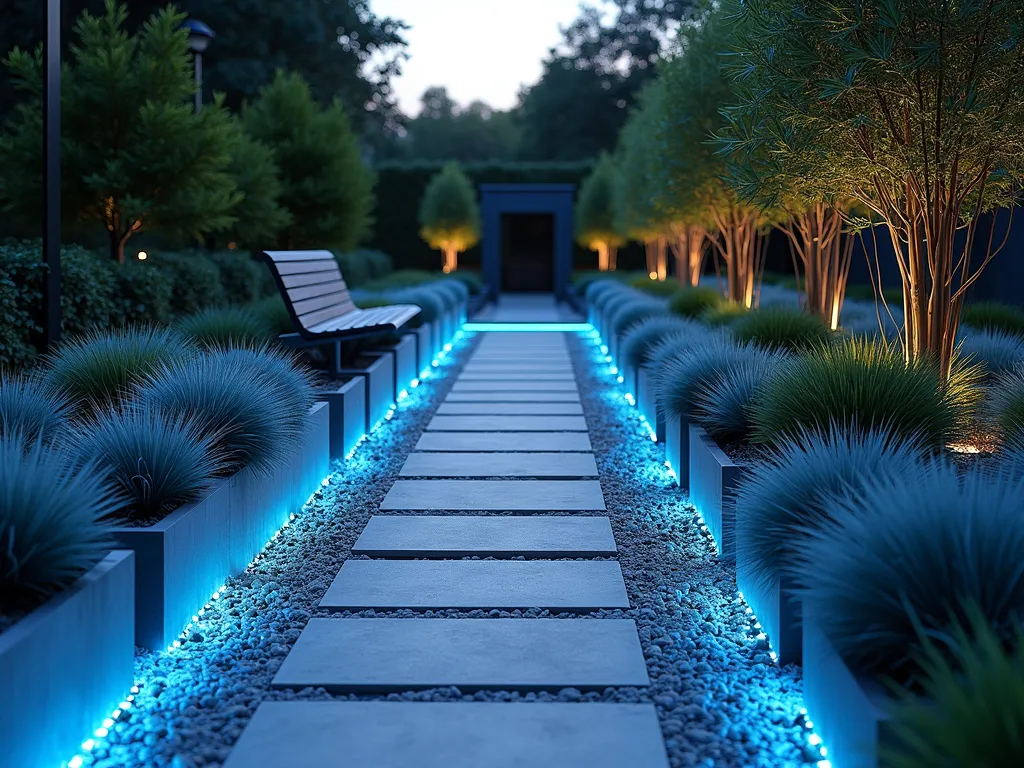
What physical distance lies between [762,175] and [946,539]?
3485mm

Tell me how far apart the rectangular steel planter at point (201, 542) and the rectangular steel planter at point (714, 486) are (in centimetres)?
173

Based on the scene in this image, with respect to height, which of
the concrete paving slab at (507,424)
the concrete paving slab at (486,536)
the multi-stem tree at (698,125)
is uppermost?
the multi-stem tree at (698,125)

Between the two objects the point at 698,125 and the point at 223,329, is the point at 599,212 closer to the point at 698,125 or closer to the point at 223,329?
the point at 698,125

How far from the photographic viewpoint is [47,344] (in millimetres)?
5832

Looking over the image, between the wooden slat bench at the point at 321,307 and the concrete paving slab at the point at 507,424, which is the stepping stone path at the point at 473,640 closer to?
the concrete paving slab at the point at 507,424

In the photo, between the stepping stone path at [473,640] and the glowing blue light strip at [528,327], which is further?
the glowing blue light strip at [528,327]

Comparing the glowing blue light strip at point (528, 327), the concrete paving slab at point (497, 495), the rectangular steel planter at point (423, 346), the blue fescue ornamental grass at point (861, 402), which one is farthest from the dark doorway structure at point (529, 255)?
the blue fescue ornamental grass at point (861, 402)

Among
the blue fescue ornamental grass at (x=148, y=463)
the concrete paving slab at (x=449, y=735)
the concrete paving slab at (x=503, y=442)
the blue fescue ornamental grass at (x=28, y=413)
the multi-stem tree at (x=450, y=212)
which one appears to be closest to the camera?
the concrete paving slab at (x=449, y=735)

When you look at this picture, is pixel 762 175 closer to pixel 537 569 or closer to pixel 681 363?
pixel 681 363

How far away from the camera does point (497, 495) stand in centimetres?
479

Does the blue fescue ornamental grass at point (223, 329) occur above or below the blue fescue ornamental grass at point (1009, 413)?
above

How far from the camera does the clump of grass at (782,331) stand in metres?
6.23

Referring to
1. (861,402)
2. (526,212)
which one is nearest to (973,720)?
(861,402)

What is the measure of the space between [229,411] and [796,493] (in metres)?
2.11
